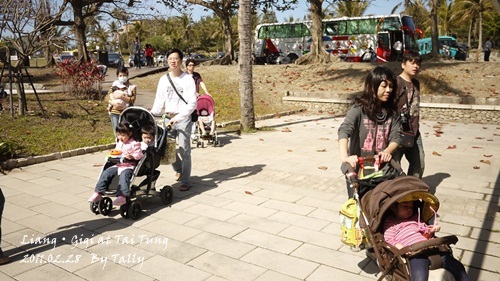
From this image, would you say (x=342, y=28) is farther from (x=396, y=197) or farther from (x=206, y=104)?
(x=396, y=197)

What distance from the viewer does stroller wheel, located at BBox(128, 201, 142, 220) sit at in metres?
5.39

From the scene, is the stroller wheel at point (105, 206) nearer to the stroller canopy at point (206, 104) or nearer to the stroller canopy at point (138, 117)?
the stroller canopy at point (138, 117)

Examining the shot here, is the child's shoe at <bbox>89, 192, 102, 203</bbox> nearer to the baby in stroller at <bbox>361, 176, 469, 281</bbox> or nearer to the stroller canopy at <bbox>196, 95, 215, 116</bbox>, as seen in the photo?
the baby in stroller at <bbox>361, 176, 469, 281</bbox>

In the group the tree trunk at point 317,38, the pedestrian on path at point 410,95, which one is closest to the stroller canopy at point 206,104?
the pedestrian on path at point 410,95

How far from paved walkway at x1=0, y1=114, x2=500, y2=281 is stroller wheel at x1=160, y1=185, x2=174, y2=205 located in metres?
0.10

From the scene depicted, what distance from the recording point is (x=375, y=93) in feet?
13.1

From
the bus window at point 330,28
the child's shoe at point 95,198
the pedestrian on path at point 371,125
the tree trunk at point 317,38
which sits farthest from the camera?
the bus window at point 330,28

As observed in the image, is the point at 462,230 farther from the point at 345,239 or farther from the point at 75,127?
the point at 75,127

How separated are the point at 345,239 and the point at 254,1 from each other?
23494 mm

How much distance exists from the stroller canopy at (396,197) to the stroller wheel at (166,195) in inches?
135

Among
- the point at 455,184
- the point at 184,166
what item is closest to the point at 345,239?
the point at 184,166

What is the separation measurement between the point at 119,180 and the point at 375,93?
329 centimetres

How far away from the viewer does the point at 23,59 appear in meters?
11.9

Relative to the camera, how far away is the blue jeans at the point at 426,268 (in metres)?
2.76
